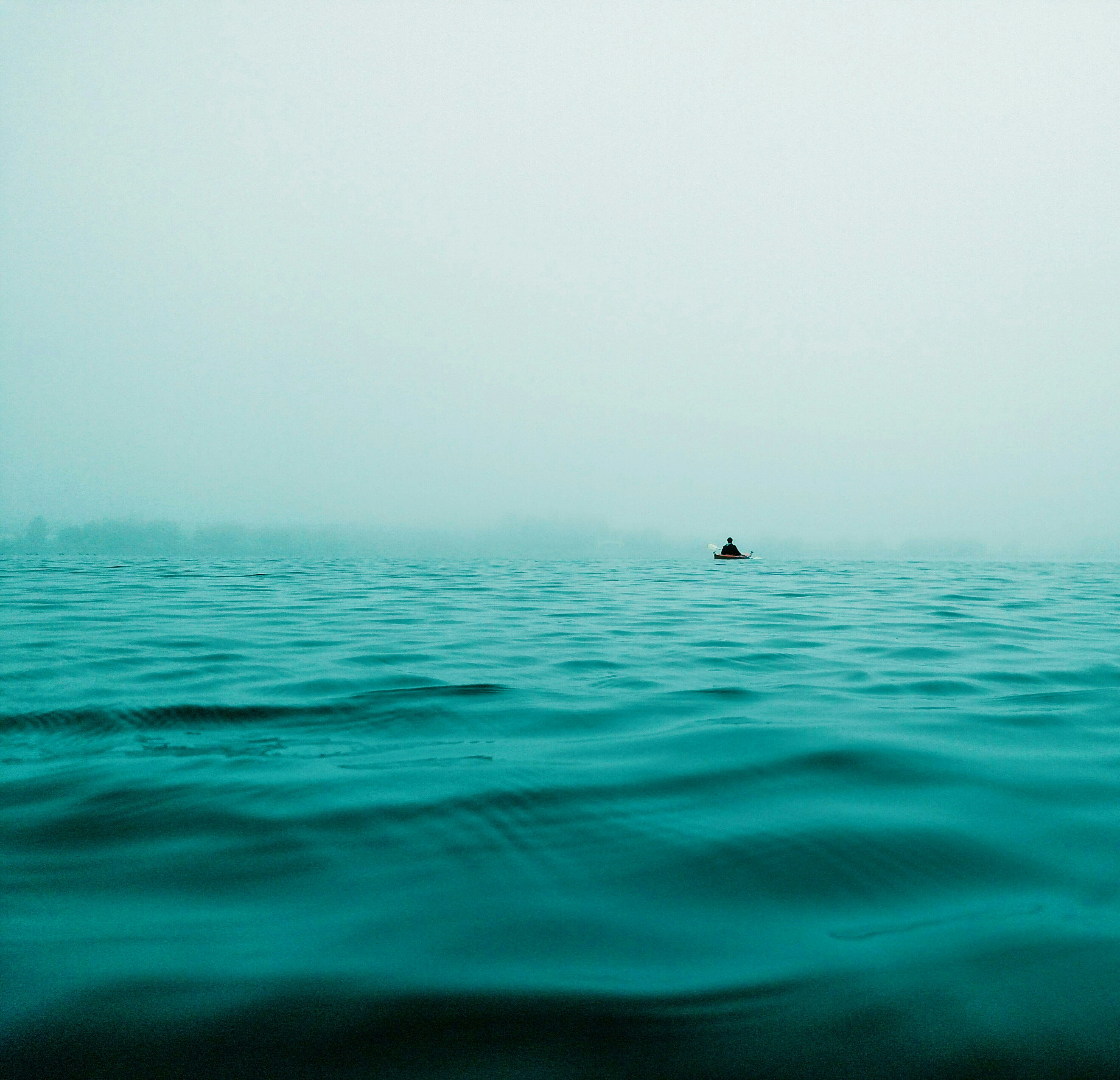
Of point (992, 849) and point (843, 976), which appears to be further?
point (992, 849)

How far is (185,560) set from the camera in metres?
42.7

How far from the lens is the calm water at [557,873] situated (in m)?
2.04

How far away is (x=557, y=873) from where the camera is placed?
9.91ft

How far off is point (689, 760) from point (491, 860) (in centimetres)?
174

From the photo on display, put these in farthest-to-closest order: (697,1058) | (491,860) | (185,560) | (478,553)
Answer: (478,553) → (185,560) → (491,860) → (697,1058)

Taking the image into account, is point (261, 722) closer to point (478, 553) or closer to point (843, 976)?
point (843, 976)

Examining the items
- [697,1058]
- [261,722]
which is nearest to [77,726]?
[261,722]

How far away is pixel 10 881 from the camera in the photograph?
2881 millimetres

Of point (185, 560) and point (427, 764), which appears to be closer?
point (427, 764)

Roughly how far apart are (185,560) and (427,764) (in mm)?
43290

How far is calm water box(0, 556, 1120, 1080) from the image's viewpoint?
6.70 ft

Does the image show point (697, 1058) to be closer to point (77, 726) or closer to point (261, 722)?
point (261, 722)

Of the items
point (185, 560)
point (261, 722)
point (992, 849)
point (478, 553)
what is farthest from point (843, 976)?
point (478, 553)

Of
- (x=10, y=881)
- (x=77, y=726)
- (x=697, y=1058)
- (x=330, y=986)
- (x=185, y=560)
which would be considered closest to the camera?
(x=697, y=1058)
